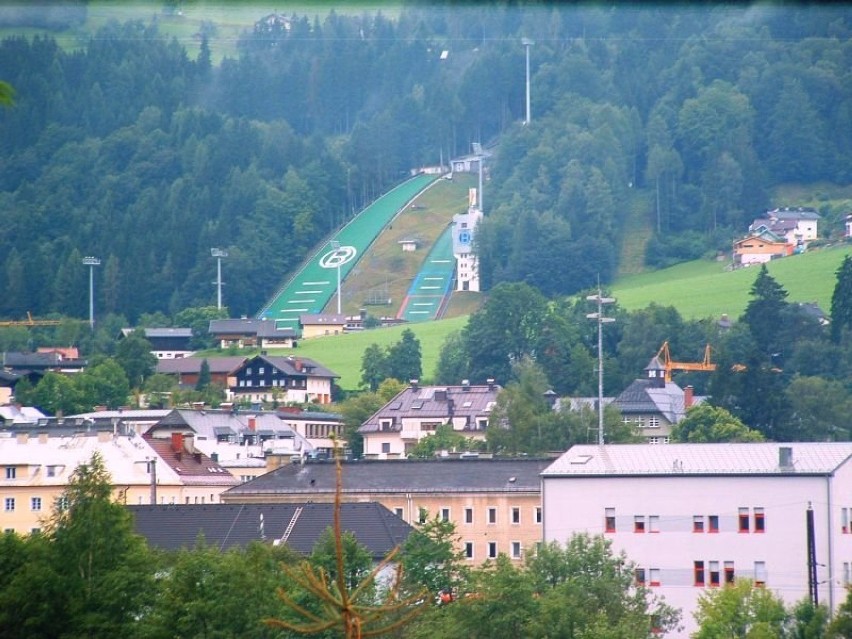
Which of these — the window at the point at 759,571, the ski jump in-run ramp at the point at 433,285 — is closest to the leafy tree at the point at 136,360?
the ski jump in-run ramp at the point at 433,285

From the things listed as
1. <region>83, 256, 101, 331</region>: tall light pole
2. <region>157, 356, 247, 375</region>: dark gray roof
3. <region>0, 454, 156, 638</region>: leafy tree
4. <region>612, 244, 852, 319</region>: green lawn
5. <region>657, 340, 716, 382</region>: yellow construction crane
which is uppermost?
<region>83, 256, 101, 331</region>: tall light pole

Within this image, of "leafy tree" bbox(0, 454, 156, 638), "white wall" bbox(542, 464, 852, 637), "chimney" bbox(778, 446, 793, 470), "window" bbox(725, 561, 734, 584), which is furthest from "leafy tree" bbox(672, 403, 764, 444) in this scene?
"leafy tree" bbox(0, 454, 156, 638)

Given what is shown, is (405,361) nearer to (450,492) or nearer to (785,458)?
(450,492)

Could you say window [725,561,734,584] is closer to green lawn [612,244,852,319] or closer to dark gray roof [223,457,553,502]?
dark gray roof [223,457,553,502]

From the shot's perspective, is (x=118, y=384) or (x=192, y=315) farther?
(x=192, y=315)

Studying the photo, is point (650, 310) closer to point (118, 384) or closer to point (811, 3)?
point (118, 384)

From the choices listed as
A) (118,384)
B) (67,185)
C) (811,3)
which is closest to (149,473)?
(118,384)

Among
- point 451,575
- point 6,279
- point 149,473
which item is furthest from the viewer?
point 6,279
